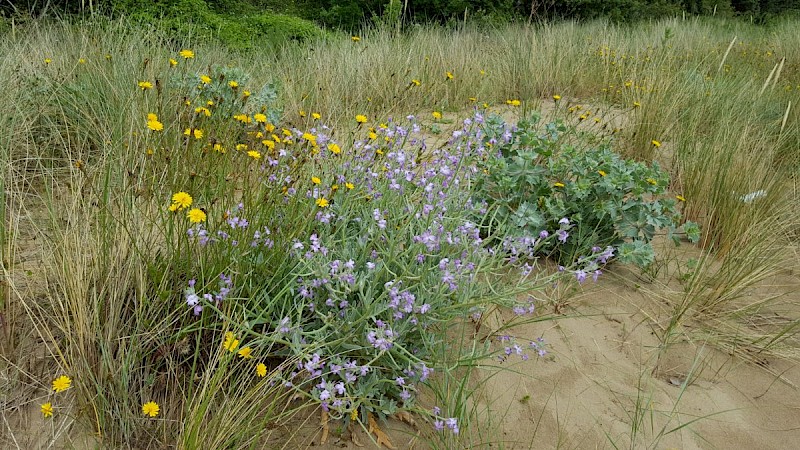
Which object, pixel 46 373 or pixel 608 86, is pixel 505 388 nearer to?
pixel 46 373

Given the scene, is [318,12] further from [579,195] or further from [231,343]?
[231,343]

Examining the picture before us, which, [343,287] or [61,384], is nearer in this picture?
[61,384]

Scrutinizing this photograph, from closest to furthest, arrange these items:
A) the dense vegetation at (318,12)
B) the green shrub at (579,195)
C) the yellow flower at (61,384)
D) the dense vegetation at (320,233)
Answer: the yellow flower at (61,384)
the dense vegetation at (320,233)
the green shrub at (579,195)
the dense vegetation at (318,12)

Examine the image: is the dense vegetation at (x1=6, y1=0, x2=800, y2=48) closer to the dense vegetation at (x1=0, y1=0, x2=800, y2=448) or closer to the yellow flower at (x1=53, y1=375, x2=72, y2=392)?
the dense vegetation at (x1=0, y1=0, x2=800, y2=448)

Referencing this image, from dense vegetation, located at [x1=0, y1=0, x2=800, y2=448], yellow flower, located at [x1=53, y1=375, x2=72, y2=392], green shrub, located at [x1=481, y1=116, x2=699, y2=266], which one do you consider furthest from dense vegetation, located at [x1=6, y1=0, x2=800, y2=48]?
yellow flower, located at [x1=53, y1=375, x2=72, y2=392]

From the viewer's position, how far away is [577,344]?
7.92 feet

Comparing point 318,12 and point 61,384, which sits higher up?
point 318,12

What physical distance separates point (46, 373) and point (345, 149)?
1.60m

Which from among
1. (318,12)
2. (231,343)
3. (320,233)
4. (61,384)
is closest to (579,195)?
(320,233)

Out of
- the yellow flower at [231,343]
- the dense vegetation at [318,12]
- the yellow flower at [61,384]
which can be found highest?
the dense vegetation at [318,12]

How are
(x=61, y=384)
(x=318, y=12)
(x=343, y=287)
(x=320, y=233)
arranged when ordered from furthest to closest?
(x=318, y=12), (x=320, y=233), (x=343, y=287), (x=61, y=384)

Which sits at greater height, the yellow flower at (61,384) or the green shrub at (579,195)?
the green shrub at (579,195)

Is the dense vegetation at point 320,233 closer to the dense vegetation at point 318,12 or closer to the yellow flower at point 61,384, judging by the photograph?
the yellow flower at point 61,384

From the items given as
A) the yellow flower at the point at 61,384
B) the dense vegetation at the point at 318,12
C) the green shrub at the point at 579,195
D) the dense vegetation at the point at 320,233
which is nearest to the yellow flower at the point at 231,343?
the dense vegetation at the point at 320,233
